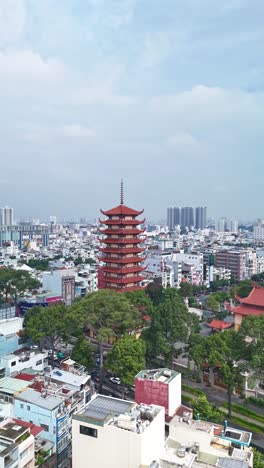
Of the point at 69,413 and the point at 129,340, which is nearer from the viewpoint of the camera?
the point at 69,413

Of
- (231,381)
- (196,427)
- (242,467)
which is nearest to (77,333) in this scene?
(231,381)

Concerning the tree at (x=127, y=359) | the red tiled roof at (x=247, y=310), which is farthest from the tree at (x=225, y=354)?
the red tiled roof at (x=247, y=310)

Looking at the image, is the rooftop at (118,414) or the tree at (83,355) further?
the tree at (83,355)

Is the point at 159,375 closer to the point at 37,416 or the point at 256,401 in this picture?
the point at 37,416

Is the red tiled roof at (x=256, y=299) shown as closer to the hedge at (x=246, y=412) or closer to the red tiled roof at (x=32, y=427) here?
the hedge at (x=246, y=412)

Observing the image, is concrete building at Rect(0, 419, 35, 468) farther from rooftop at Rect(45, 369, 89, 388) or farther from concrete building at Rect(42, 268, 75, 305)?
concrete building at Rect(42, 268, 75, 305)

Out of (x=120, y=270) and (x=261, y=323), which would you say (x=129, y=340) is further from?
(x=120, y=270)
